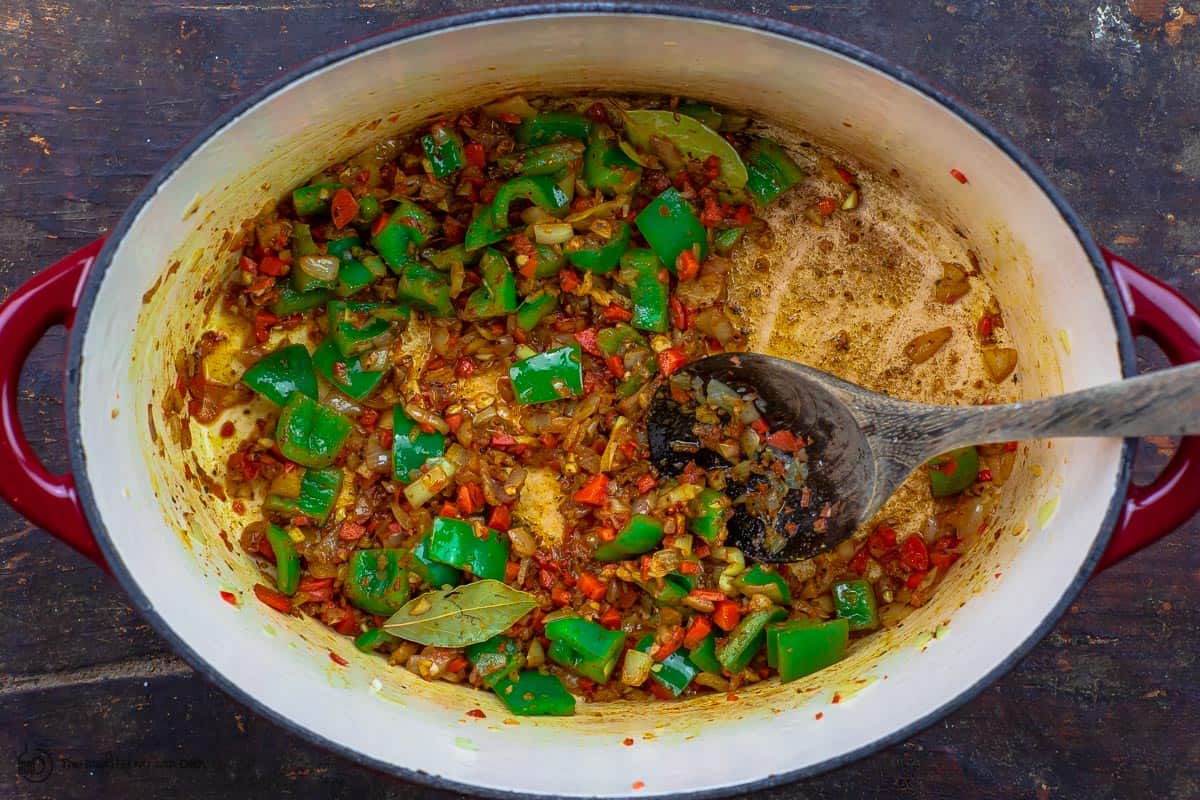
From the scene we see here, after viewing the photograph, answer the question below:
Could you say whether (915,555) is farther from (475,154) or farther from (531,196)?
Answer: (475,154)

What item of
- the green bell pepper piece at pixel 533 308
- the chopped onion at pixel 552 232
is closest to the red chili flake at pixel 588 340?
the green bell pepper piece at pixel 533 308

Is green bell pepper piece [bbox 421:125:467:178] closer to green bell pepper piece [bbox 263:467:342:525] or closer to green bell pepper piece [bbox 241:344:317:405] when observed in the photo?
green bell pepper piece [bbox 241:344:317:405]

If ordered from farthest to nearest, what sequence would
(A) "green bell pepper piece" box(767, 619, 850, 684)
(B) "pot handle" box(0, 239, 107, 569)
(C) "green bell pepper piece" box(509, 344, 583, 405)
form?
1. (C) "green bell pepper piece" box(509, 344, 583, 405)
2. (A) "green bell pepper piece" box(767, 619, 850, 684)
3. (B) "pot handle" box(0, 239, 107, 569)

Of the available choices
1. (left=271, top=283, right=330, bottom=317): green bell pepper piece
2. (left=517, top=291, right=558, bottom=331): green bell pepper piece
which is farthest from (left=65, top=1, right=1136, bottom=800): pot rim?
(left=517, top=291, right=558, bottom=331): green bell pepper piece

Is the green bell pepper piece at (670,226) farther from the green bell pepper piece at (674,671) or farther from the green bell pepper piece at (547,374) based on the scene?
the green bell pepper piece at (674,671)

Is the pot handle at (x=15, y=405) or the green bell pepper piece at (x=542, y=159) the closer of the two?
the pot handle at (x=15, y=405)
